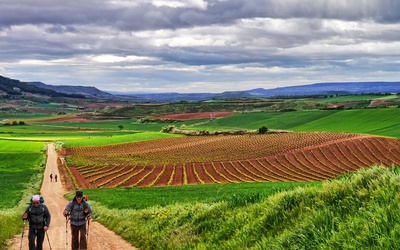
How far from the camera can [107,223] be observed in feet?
74.2

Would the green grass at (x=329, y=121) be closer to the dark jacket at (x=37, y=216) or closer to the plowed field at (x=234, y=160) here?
the plowed field at (x=234, y=160)

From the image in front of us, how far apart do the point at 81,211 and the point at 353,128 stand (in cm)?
11154

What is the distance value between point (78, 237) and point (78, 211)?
38.9 inches

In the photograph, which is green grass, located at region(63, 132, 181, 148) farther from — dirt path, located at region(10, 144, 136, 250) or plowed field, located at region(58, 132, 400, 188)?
dirt path, located at region(10, 144, 136, 250)

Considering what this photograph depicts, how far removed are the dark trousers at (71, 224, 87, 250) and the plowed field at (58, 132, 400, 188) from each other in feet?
121

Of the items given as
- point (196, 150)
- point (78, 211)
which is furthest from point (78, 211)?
point (196, 150)

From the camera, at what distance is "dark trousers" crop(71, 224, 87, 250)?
15.4 meters

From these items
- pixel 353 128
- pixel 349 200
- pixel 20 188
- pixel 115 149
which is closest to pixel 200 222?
pixel 349 200

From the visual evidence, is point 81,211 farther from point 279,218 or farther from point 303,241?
point 303,241

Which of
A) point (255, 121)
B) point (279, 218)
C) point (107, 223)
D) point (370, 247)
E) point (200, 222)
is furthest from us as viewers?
point (255, 121)

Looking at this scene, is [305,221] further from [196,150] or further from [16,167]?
[196,150]

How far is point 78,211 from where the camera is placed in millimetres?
15266

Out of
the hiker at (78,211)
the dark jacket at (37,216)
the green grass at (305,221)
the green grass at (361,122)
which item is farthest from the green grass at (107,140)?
the green grass at (305,221)

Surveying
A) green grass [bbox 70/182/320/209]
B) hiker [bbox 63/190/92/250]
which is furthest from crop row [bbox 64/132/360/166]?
hiker [bbox 63/190/92/250]
